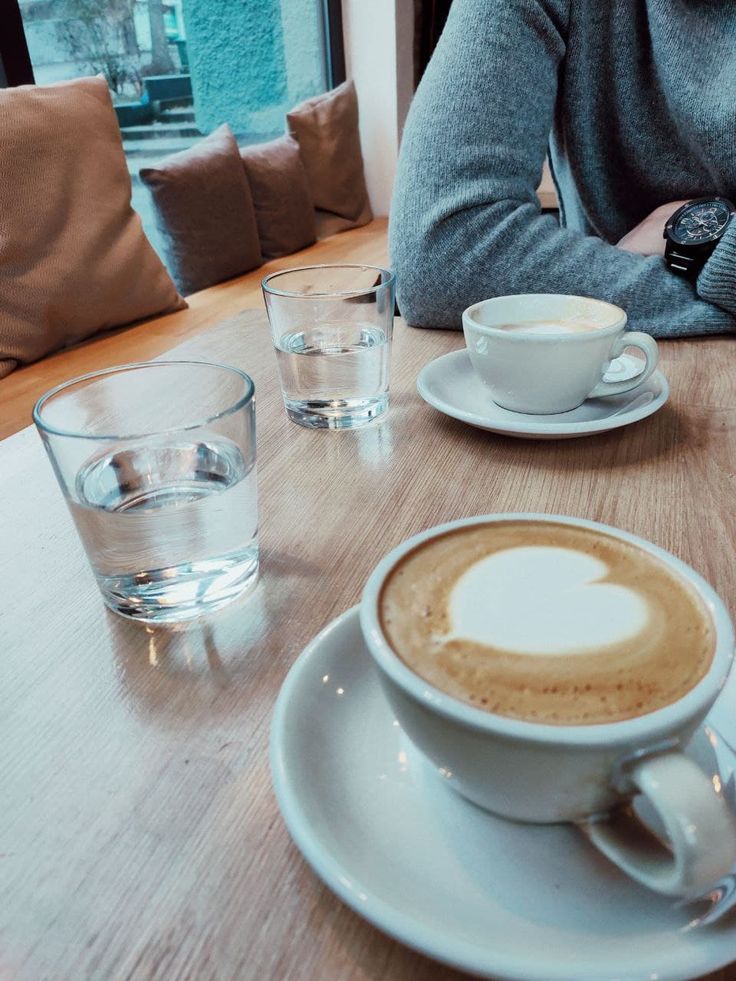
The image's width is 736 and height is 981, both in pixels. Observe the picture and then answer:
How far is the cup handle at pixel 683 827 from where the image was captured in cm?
22

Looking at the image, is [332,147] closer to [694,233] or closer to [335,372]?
[694,233]

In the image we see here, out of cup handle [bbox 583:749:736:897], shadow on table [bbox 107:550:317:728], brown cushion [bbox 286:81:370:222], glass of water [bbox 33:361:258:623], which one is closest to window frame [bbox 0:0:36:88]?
brown cushion [bbox 286:81:370:222]

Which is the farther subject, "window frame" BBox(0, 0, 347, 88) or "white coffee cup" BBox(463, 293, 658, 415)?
"window frame" BBox(0, 0, 347, 88)

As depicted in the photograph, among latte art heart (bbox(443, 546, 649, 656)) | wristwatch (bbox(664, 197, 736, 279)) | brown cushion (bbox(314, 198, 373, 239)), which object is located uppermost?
latte art heart (bbox(443, 546, 649, 656))

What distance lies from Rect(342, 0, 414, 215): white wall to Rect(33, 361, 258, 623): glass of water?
302 cm

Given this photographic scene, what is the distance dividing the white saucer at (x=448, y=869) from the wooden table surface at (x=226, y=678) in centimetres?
2

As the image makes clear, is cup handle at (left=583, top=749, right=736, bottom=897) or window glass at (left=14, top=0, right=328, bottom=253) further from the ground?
cup handle at (left=583, top=749, right=736, bottom=897)

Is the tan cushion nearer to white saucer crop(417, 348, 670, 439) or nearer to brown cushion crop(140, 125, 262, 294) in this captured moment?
brown cushion crop(140, 125, 262, 294)

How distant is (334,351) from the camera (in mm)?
682

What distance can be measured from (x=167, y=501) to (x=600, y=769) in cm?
30

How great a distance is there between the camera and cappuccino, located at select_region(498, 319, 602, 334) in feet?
2.20

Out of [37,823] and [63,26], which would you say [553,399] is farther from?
[63,26]

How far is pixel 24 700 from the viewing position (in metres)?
0.37

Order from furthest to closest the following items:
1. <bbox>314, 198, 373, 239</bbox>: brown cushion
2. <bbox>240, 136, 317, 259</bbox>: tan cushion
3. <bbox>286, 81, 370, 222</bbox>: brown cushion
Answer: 1. <bbox>314, 198, 373, 239</bbox>: brown cushion
2. <bbox>286, 81, 370, 222</bbox>: brown cushion
3. <bbox>240, 136, 317, 259</bbox>: tan cushion
